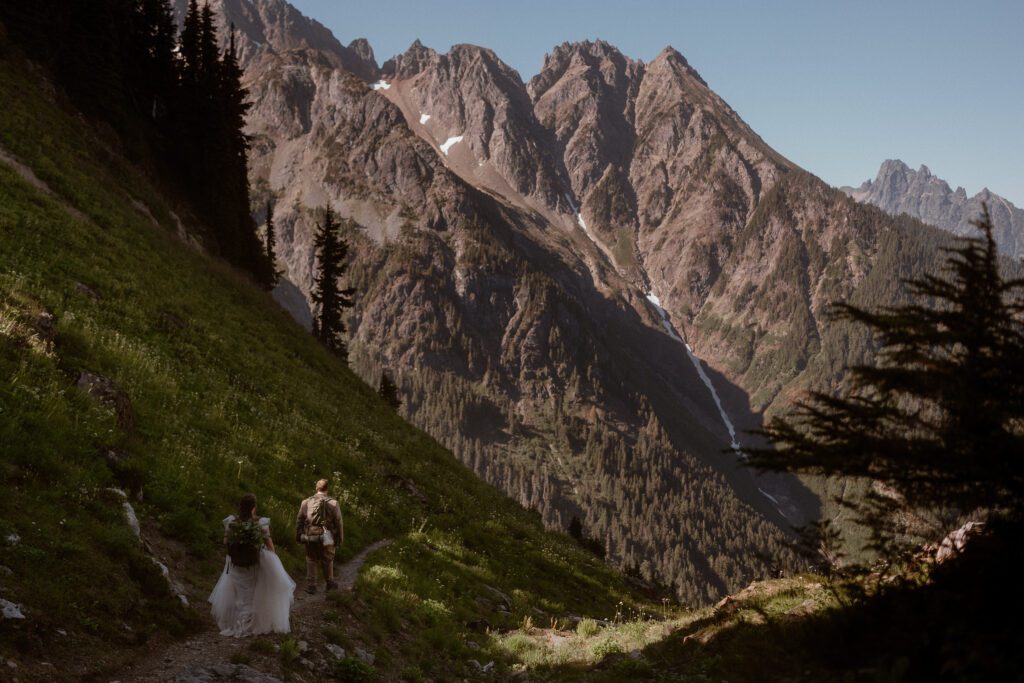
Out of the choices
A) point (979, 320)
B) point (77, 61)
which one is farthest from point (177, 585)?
point (77, 61)

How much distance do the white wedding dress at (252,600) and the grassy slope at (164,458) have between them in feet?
1.94

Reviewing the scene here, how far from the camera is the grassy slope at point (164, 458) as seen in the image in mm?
10047

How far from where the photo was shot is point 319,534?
14.6m

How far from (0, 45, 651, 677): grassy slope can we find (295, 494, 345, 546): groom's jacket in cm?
119

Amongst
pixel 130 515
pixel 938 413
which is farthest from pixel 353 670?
pixel 938 413

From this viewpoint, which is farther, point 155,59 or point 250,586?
point 155,59

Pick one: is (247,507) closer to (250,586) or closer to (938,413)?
(250,586)

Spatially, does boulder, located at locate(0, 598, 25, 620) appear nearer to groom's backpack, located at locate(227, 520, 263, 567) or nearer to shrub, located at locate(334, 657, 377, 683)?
groom's backpack, located at locate(227, 520, 263, 567)

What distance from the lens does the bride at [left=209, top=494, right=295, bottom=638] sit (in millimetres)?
11078

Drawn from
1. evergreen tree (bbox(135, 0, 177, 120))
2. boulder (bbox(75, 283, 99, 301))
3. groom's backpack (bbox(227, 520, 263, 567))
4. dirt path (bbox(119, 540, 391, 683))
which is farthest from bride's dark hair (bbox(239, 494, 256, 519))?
evergreen tree (bbox(135, 0, 177, 120))

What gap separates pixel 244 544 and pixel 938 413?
10.9 m

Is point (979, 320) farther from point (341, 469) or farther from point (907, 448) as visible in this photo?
point (341, 469)

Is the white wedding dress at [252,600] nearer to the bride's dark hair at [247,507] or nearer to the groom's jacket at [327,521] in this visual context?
the bride's dark hair at [247,507]

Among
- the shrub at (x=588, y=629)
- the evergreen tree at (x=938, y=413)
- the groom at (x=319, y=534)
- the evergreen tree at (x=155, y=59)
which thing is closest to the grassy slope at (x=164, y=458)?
the groom at (x=319, y=534)
